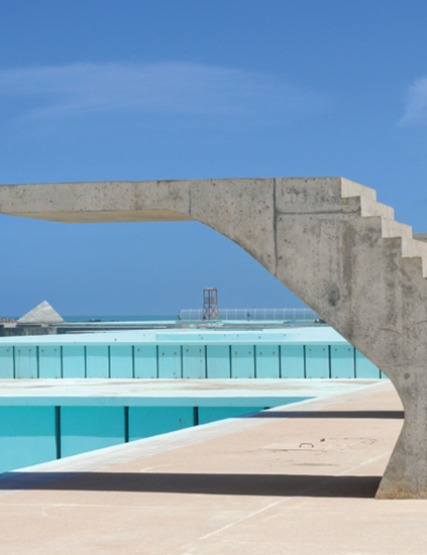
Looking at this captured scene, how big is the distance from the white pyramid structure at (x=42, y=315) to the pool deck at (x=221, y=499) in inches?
2360

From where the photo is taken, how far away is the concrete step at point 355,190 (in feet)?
23.5

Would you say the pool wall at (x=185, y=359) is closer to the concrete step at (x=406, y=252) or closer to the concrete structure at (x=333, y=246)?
the concrete structure at (x=333, y=246)

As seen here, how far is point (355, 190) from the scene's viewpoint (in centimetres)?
738

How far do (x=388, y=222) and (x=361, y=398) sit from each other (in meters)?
8.93

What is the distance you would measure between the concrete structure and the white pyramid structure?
62.9m

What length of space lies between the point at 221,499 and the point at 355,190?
10.8 ft

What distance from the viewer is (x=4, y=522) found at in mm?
6305

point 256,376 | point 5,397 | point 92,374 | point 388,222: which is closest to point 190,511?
point 388,222

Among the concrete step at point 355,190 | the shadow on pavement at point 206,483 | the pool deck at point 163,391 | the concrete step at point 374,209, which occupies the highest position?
the concrete step at point 355,190

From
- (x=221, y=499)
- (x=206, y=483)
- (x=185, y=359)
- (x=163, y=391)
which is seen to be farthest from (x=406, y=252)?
(x=185, y=359)

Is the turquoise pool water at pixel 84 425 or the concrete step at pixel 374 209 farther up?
the concrete step at pixel 374 209

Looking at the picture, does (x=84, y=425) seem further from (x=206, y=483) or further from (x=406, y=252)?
(x=406, y=252)

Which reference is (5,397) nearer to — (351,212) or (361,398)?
(361,398)

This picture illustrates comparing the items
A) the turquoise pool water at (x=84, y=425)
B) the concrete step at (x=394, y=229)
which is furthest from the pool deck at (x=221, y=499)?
the turquoise pool water at (x=84, y=425)
